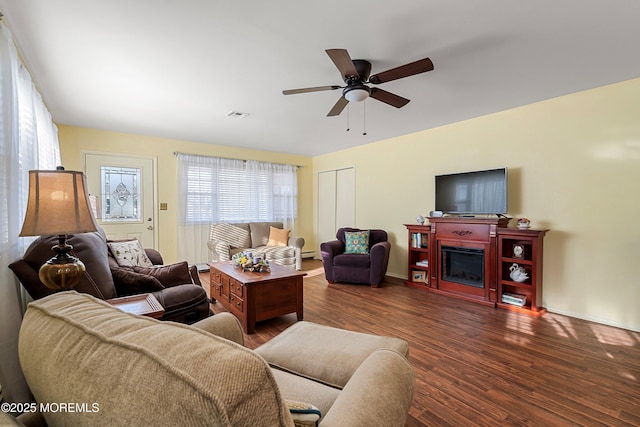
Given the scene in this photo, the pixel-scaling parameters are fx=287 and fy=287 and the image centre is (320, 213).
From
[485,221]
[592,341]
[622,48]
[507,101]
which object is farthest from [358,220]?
[622,48]

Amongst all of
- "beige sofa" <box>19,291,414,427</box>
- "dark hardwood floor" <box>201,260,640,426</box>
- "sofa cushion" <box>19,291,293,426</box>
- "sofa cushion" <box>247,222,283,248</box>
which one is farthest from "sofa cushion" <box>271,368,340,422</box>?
"sofa cushion" <box>247,222,283,248</box>

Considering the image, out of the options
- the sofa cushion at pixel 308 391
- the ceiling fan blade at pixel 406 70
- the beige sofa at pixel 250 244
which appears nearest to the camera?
the sofa cushion at pixel 308 391

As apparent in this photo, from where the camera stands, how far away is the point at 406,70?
215 cm

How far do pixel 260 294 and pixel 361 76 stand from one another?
2.20 metres

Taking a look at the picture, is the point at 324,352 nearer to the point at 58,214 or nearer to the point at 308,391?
the point at 308,391

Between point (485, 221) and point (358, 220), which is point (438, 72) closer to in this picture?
point (485, 221)

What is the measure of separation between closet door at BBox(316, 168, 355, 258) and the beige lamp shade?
470 cm

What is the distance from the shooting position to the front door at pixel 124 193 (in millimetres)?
4422

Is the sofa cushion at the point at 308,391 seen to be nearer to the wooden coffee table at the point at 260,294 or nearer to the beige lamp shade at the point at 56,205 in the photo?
the beige lamp shade at the point at 56,205

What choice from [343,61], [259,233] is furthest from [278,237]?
[343,61]

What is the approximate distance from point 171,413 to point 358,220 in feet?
17.5

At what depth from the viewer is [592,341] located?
8.43ft

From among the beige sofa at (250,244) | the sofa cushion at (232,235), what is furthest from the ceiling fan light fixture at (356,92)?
the sofa cushion at (232,235)

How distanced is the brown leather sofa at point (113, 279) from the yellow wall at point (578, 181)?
3765 millimetres
